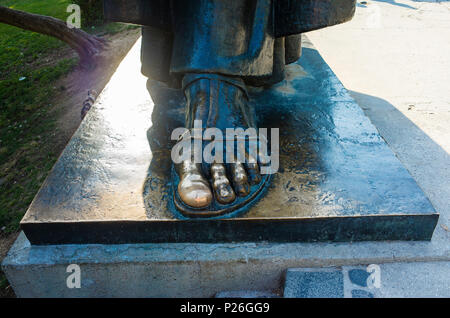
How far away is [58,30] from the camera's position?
5.17 m

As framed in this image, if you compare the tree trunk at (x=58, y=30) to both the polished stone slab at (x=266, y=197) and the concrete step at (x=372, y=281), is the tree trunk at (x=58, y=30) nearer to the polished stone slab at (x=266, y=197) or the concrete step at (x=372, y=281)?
the polished stone slab at (x=266, y=197)

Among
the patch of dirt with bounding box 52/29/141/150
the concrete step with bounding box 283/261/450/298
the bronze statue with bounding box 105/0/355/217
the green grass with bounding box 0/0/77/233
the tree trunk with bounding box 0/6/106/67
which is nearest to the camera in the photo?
the concrete step with bounding box 283/261/450/298

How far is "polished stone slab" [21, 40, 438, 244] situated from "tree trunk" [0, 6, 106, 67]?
334 centimetres

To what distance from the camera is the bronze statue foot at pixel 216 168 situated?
60.3 inches

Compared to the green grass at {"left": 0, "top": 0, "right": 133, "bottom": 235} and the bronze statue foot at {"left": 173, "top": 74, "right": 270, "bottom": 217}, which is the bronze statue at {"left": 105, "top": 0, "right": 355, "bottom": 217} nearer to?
the bronze statue foot at {"left": 173, "top": 74, "right": 270, "bottom": 217}

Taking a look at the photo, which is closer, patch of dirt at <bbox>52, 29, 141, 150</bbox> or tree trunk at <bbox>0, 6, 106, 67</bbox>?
patch of dirt at <bbox>52, 29, 141, 150</bbox>

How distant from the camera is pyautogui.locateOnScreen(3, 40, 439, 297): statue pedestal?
1.55m

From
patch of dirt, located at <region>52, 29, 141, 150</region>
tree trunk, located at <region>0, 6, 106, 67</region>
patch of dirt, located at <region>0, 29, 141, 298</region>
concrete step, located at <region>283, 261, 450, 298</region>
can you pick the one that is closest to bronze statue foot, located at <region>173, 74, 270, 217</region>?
concrete step, located at <region>283, 261, 450, 298</region>

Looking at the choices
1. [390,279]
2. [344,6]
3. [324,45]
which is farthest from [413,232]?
[324,45]

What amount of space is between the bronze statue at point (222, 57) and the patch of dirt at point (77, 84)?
5.13 ft

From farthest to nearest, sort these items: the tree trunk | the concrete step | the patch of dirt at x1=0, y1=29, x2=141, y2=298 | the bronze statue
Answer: the tree trunk < the patch of dirt at x1=0, y1=29, x2=141, y2=298 < the bronze statue < the concrete step

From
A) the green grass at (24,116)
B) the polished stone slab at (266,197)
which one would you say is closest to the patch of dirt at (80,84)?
the green grass at (24,116)

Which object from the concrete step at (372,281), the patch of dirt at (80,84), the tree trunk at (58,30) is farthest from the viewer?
the tree trunk at (58,30)

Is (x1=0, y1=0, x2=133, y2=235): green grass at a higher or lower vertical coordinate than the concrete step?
lower
